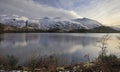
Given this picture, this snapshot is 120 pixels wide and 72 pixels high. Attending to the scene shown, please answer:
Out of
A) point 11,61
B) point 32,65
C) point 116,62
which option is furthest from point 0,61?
point 116,62

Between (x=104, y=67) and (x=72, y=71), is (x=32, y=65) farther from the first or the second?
(x=104, y=67)

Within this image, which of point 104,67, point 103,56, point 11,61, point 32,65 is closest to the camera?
point 104,67

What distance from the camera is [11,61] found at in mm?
15664

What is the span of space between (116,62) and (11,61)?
705 centimetres

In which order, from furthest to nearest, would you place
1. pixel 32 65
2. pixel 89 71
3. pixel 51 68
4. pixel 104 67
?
pixel 32 65
pixel 89 71
pixel 104 67
pixel 51 68

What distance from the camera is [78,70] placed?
1130 cm

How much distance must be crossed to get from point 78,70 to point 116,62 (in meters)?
4.15

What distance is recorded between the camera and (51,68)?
8820 millimetres

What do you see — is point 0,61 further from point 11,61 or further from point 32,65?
point 32,65

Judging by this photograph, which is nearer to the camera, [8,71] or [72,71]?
[8,71]

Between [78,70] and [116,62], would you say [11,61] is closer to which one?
[78,70]

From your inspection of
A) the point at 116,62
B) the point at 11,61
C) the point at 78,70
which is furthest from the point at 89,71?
the point at 11,61

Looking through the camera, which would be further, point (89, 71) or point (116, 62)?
point (116, 62)

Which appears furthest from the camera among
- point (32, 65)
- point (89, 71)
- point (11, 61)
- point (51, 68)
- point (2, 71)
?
point (11, 61)
